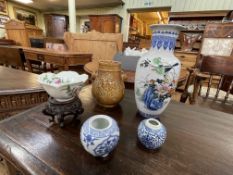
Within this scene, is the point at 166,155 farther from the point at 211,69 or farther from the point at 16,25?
the point at 16,25

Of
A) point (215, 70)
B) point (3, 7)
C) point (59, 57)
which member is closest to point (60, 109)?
point (215, 70)

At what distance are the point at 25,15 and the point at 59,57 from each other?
5.15 m

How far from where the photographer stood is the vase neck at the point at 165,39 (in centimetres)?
43

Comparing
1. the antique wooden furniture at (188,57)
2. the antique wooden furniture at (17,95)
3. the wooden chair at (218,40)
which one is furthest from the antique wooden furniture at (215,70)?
the antique wooden furniture at (188,57)

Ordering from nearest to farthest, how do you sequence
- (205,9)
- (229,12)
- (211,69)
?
(211,69) → (229,12) → (205,9)

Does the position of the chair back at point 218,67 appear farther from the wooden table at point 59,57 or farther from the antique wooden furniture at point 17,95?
the wooden table at point 59,57

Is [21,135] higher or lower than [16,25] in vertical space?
lower

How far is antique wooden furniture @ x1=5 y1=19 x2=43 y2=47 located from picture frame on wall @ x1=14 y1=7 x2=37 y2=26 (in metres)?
1.35

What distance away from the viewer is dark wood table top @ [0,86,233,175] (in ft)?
1.00

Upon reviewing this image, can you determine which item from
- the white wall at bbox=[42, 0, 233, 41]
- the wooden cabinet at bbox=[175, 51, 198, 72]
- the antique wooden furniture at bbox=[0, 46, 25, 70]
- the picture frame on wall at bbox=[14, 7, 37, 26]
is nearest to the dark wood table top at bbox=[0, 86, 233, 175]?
the antique wooden furniture at bbox=[0, 46, 25, 70]

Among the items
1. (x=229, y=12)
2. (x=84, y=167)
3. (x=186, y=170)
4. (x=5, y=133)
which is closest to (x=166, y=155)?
(x=186, y=170)

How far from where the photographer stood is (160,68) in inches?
16.6

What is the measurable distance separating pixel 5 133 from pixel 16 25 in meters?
4.93

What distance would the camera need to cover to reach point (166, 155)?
0.35 m
